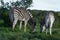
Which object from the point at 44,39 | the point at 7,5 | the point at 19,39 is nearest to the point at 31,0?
the point at 7,5

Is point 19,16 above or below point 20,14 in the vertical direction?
below

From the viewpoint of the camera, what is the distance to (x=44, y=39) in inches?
568

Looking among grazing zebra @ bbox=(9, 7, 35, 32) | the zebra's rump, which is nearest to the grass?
grazing zebra @ bbox=(9, 7, 35, 32)

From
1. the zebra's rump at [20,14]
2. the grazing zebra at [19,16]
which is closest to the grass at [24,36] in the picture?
the grazing zebra at [19,16]

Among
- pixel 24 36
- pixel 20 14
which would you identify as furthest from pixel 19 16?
pixel 24 36

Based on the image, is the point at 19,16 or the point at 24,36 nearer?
the point at 24,36

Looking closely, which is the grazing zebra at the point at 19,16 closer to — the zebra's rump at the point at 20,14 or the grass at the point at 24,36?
the zebra's rump at the point at 20,14

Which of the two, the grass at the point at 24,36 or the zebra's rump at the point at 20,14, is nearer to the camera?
the grass at the point at 24,36

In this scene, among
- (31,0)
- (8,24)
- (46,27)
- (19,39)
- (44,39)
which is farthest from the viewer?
(31,0)

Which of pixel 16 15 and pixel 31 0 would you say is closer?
pixel 16 15

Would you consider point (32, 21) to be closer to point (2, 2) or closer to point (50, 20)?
point (50, 20)

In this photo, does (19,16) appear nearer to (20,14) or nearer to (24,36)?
(20,14)

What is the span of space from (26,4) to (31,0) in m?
0.61

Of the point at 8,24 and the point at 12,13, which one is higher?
the point at 12,13
